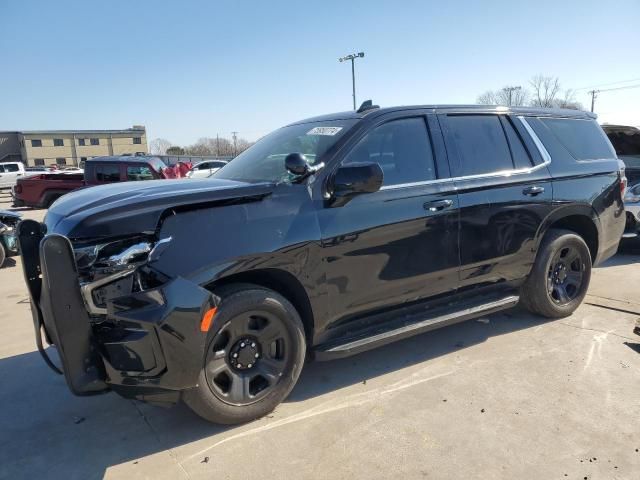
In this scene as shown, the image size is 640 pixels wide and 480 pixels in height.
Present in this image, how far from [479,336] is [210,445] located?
2.63 metres

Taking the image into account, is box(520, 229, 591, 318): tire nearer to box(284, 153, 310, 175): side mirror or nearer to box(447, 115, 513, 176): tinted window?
box(447, 115, 513, 176): tinted window

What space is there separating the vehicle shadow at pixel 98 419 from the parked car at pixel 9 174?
3324cm

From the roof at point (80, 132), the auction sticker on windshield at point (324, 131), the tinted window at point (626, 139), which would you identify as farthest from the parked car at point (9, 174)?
the roof at point (80, 132)

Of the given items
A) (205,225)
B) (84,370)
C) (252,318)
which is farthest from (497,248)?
(84,370)

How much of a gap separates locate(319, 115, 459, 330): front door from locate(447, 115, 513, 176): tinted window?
0.22 meters

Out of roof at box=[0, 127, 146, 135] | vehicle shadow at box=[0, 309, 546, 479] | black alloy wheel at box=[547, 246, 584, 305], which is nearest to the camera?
vehicle shadow at box=[0, 309, 546, 479]

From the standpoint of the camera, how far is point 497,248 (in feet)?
13.3

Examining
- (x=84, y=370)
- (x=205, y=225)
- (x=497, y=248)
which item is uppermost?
(x=205, y=225)

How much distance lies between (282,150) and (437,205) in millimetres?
1262

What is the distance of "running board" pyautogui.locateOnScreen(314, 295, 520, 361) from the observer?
3.27m

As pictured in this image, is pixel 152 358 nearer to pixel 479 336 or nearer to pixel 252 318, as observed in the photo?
pixel 252 318

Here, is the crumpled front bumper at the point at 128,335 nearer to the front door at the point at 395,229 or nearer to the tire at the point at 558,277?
the front door at the point at 395,229

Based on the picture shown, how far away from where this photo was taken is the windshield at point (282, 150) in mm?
3419

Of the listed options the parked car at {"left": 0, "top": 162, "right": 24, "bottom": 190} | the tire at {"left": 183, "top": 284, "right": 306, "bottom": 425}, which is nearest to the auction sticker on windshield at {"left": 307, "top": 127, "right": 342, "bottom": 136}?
the tire at {"left": 183, "top": 284, "right": 306, "bottom": 425}
